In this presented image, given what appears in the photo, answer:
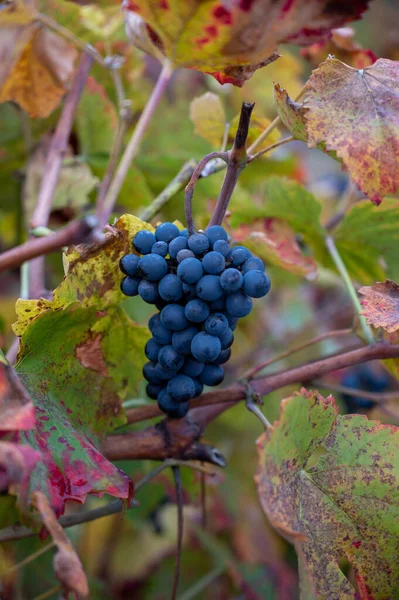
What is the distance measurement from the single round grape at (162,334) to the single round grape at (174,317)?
2 centimetres

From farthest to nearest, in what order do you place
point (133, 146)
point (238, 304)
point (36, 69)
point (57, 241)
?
point (36, 69)
point (133, 146)
point (238, 304)
point (57, 241)

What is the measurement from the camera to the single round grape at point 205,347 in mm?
427

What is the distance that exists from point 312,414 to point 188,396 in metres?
0.10

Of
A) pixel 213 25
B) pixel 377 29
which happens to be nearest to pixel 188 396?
pixel 213 25

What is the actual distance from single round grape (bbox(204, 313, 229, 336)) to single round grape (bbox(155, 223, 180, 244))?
0.07 m

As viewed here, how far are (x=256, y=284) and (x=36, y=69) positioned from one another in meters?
0.45

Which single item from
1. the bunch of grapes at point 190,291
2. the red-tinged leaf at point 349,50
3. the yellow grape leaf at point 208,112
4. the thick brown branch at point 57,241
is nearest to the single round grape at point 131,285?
the bunch of grapes at point 190,291

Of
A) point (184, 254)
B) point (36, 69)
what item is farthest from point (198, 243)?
point (36, 69)

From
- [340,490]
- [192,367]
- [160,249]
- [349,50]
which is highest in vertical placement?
[349,50]

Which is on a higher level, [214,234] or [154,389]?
[214,234]

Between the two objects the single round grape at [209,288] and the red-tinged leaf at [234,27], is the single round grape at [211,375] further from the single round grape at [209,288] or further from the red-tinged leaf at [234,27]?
the red-tinged leaf at [234,27]

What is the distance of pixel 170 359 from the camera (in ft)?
1.49

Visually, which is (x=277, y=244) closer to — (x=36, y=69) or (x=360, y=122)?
(x=360, y=122)

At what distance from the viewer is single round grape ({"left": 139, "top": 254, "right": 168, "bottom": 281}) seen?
43 centimetres
